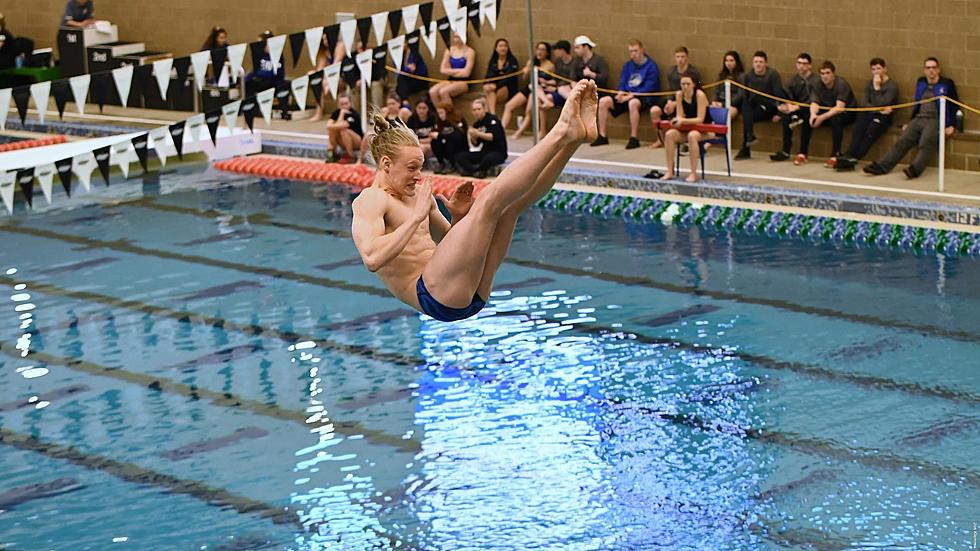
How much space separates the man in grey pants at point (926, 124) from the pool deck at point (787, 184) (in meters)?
0.18

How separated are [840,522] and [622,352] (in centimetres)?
265

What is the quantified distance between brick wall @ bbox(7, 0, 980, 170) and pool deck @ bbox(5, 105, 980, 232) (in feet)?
1.73

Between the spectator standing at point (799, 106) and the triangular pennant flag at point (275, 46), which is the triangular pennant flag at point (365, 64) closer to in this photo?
the triangular pennant flag at point (275, 46)

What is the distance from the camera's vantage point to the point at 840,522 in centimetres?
680

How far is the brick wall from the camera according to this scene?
13.2 metres

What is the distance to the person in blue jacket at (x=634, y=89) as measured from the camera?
14.8 meters

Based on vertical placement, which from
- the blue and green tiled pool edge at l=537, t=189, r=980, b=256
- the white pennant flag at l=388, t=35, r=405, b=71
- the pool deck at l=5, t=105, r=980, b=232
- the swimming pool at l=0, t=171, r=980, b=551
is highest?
the white pennant flag at l=388, t=35, r=405, b=71

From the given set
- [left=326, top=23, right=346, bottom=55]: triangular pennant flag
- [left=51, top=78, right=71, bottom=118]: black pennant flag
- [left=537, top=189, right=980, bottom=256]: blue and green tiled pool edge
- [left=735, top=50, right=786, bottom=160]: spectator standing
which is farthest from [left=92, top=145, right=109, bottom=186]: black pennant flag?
[left=735, top=50, right=786, bottom=160]: spectator standing

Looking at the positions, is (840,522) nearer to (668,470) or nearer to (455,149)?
(668,470)

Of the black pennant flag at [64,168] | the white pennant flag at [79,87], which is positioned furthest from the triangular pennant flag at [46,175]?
the white pennant flag at [79,87]

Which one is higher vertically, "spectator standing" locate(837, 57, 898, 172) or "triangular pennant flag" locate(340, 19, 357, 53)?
"triangular pennant flag" locate(340, 19, 357, 53)

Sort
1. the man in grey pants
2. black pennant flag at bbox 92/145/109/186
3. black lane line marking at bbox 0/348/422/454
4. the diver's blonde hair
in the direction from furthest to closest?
the man in grey pants
black pennant flag at bbox 92/145/109/186
black lane line marking at bbox 0/348/422/454
the diver's blonde hair

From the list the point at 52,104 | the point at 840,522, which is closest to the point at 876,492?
the point at 840,522

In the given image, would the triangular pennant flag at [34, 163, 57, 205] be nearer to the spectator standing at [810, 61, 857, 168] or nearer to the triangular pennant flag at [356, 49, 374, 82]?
the triangular pennant flag at [356, 49, 374, 82]
